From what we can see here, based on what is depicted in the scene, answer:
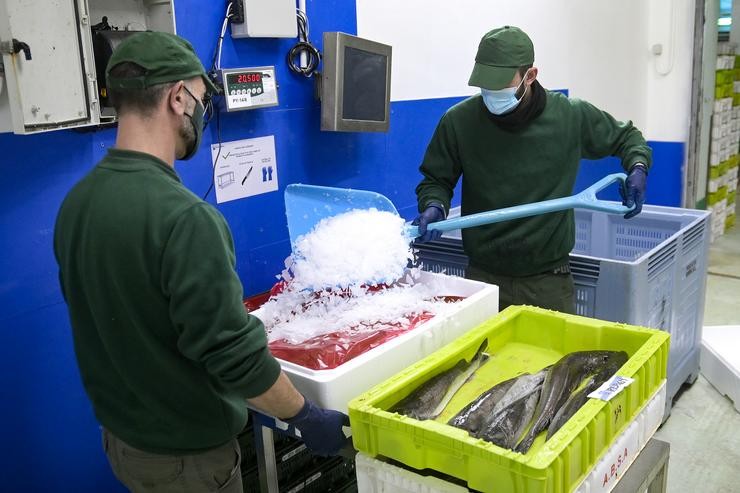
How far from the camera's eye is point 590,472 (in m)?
A: 1.20

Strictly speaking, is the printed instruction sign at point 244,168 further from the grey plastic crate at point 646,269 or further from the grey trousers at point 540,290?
the grey trousers at point 540,290

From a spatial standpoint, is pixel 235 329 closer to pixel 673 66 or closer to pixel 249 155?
pixel 249 155

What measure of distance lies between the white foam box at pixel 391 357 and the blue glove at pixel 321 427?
40 millimetres

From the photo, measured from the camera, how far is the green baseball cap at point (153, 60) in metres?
1.15

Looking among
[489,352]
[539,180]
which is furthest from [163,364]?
[539,180]

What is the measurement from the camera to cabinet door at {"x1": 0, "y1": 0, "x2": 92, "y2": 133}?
4.83 feet

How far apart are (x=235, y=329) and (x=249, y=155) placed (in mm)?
1250

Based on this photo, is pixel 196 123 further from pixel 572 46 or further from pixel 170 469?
pixel 572 46

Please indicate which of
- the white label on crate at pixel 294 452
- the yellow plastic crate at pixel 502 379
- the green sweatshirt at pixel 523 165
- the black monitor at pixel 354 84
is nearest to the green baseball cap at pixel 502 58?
the green sweatshirt at pixel 523 165

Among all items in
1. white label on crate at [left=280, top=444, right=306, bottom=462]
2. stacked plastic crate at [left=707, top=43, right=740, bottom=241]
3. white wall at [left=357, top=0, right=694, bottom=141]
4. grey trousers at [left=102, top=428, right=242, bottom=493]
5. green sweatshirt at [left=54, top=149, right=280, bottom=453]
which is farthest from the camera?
stacked plastic crate at [left=707, top=43, right=740, bottom=241]

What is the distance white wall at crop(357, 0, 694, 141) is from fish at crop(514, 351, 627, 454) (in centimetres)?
173

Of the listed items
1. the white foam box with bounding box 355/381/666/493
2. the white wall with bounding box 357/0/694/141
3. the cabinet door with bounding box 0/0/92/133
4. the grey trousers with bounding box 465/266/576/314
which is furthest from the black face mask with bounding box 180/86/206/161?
the white wall with bounding box 357/0/694/141

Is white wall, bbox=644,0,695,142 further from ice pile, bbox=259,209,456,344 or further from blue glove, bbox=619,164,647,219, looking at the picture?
ice pile, bbox=259,209,456,344

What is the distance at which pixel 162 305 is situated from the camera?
1133mm
